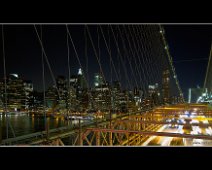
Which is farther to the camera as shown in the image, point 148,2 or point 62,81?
point 62,81

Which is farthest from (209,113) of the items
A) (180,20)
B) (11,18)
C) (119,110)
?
(11,18)

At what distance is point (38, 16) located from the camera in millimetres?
2389

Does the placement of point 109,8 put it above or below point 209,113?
above
